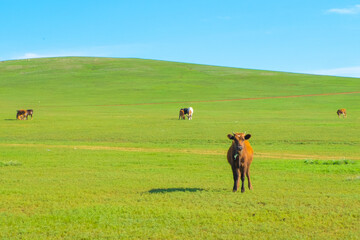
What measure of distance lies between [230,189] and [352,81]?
98.6 metres

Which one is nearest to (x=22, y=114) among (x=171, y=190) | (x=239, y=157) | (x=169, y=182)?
(x=169, y=182)

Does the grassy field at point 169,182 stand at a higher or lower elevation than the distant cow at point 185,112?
lower

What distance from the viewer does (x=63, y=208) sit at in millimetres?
9141

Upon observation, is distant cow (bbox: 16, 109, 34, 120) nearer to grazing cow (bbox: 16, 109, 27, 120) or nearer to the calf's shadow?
grazing cow (bbox: 16, 109, 27, 120)

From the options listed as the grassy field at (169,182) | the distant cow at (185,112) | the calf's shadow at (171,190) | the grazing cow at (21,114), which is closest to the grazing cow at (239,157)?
the grassy field at (169,182)

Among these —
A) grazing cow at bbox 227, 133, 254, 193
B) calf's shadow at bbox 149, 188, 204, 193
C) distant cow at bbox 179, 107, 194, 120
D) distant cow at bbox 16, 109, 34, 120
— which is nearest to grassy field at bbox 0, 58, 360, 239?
calf's shadow at bbox 149, 188, 204, 193

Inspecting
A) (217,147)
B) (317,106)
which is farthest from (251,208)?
(317,106)

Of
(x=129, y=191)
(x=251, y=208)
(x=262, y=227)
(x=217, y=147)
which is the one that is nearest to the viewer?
(x=262, y=227)

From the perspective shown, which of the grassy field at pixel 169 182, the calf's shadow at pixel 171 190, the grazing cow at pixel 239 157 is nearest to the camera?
the grassy field at pixel 169 182

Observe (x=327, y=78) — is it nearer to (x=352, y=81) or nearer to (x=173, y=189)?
(x=352, y=81)

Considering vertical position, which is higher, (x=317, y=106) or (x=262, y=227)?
(x=317, y=106)

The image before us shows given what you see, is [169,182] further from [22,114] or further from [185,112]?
[22,114]

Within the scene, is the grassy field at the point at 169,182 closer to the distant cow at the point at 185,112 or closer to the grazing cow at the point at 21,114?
the grazing cow at the point at 21,114

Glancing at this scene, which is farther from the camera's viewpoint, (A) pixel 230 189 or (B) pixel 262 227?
(A) pixel 230 189
